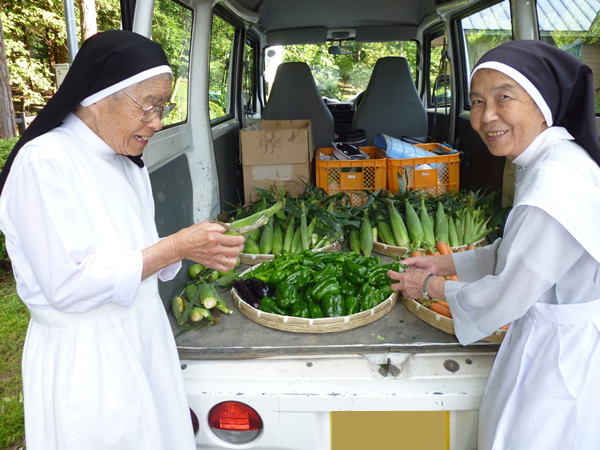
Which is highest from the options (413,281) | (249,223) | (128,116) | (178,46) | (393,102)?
(178,46)

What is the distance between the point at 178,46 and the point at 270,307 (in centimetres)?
161

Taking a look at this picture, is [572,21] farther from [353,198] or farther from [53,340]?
[53,340]

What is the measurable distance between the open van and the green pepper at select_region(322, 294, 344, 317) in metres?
0.15

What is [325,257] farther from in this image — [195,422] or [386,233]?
[195,422]

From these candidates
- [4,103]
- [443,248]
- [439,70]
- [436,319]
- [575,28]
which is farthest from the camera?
[4,103]

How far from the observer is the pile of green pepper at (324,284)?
2385mm

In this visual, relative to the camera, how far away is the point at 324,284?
8.12 feet

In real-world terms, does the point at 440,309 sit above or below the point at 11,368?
above

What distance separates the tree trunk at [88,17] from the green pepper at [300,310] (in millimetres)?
9320

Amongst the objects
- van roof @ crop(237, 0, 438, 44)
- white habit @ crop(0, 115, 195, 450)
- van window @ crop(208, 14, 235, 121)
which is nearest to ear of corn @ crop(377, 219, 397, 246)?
van window @ crop(208, 14, 235, 121)

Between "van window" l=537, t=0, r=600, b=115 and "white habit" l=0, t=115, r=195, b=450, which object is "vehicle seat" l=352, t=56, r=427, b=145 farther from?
"white habit" l=0, t=115, r=195, b=450

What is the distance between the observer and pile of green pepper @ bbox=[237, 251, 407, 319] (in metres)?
2.38

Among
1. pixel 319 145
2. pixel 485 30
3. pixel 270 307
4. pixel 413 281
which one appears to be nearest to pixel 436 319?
pixel 413 281

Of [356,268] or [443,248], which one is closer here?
[356,268]
